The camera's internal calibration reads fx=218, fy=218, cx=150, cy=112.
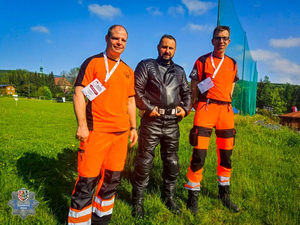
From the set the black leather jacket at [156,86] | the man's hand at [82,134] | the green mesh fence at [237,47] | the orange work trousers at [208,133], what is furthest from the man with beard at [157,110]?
the green mesh fence at [237,47]

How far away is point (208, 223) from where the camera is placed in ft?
8.50

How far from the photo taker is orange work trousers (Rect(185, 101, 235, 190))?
2.94 meters

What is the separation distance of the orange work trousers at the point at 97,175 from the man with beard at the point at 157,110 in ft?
1.59

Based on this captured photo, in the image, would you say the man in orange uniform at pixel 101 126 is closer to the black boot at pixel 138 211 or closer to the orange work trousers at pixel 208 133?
the black boot at pixel 138 211

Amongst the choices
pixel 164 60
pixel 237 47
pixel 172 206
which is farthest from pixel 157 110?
pixel 237 47

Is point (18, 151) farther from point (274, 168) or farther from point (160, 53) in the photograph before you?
point (274, 168)

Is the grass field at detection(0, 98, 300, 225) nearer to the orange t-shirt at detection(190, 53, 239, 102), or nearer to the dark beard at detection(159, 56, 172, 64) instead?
the orange t-shirt at detection(190, 53, 239, 102)

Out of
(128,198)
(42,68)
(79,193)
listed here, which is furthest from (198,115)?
(42,68)

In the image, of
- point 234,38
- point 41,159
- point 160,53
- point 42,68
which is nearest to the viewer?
point 160,53

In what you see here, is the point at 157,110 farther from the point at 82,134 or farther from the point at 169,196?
the point at 169,196

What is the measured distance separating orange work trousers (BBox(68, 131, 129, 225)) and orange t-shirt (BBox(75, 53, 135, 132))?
0.32 feet

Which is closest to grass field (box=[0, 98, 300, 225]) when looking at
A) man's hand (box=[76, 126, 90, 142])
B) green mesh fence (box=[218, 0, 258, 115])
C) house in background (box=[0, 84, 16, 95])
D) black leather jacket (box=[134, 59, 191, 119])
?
man's hand (box=[76, 126, 90, 142])

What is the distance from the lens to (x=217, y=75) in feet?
10.0

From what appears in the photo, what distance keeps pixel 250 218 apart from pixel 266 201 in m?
0.53
